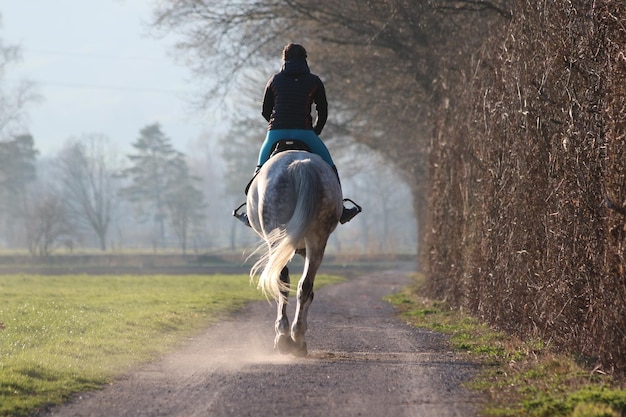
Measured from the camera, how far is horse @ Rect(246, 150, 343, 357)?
35.0 feet

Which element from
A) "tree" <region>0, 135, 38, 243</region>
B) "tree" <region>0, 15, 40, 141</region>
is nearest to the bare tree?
"tree" <region>0, 15, 40, 141</region>

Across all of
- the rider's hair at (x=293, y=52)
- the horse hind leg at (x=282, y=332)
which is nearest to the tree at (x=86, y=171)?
the rider's hair at (x=293, y=52)

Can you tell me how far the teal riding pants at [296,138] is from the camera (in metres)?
11.7

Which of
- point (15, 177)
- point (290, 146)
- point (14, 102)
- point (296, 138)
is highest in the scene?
point (14, 102)

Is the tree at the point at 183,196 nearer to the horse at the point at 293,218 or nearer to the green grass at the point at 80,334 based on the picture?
the green grass at the point at 80,334

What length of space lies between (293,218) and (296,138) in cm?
140

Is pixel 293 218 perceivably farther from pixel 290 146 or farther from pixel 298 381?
pixel 298 381

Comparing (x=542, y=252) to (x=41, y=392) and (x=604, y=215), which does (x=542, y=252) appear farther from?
(x=41, y=392)

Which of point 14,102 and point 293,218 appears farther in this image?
point 14,102

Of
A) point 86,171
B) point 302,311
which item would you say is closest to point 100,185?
point 86,171

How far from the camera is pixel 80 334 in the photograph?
13.4 m

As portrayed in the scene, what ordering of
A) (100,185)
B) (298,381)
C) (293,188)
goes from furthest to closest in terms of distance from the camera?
1. (100,185)
2. (293,188)
3. (298,381)

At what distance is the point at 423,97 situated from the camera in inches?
1252

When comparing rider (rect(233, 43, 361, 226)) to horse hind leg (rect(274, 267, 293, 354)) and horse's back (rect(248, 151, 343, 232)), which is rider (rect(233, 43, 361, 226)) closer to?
horse's back (rect(248, 151, 343, 232))
